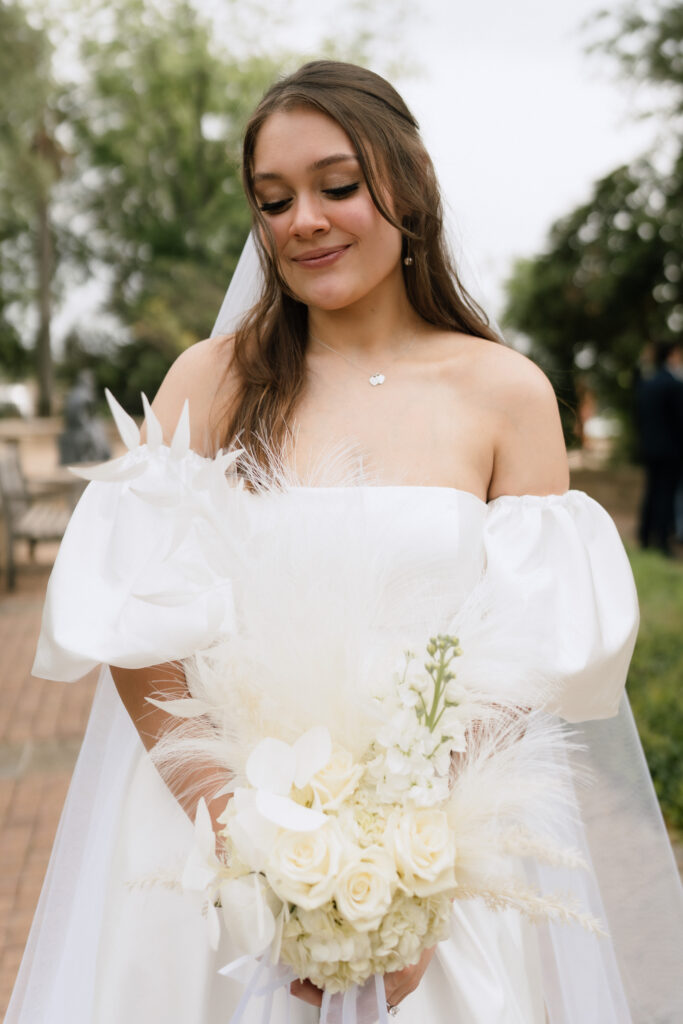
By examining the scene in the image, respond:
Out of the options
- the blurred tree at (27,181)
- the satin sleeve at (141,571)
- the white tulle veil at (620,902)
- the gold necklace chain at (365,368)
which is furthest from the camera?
A: the blurred tree at (27,181)

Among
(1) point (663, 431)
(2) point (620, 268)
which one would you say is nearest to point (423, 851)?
(1) point (663, 431)

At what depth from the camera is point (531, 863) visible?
2.58 meters

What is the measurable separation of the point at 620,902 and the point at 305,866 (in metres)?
1.54

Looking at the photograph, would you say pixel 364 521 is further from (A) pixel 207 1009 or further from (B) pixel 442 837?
(A) pixel 207 1009

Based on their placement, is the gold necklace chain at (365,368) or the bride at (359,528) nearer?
the bride at (359,528)

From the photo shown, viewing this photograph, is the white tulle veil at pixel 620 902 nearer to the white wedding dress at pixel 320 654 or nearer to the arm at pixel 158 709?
the white wedding dress at pixel 320 654

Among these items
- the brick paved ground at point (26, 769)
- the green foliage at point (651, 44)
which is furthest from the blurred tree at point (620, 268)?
the brick paved ground at point (26, 769)

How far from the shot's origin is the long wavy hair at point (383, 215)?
2121mm

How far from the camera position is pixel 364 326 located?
2381 mm

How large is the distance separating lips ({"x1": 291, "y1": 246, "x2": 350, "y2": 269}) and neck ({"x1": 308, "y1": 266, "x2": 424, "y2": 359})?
8.9 inches

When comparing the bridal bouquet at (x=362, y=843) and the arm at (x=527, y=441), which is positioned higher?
the arm at (x=527, y=441)

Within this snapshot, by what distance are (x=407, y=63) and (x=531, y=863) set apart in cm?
2785

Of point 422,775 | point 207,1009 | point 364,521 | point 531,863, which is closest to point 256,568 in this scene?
point 364,521

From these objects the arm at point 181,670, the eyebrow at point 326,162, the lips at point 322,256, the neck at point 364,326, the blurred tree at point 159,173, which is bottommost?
the blurred tree at point 159,173
